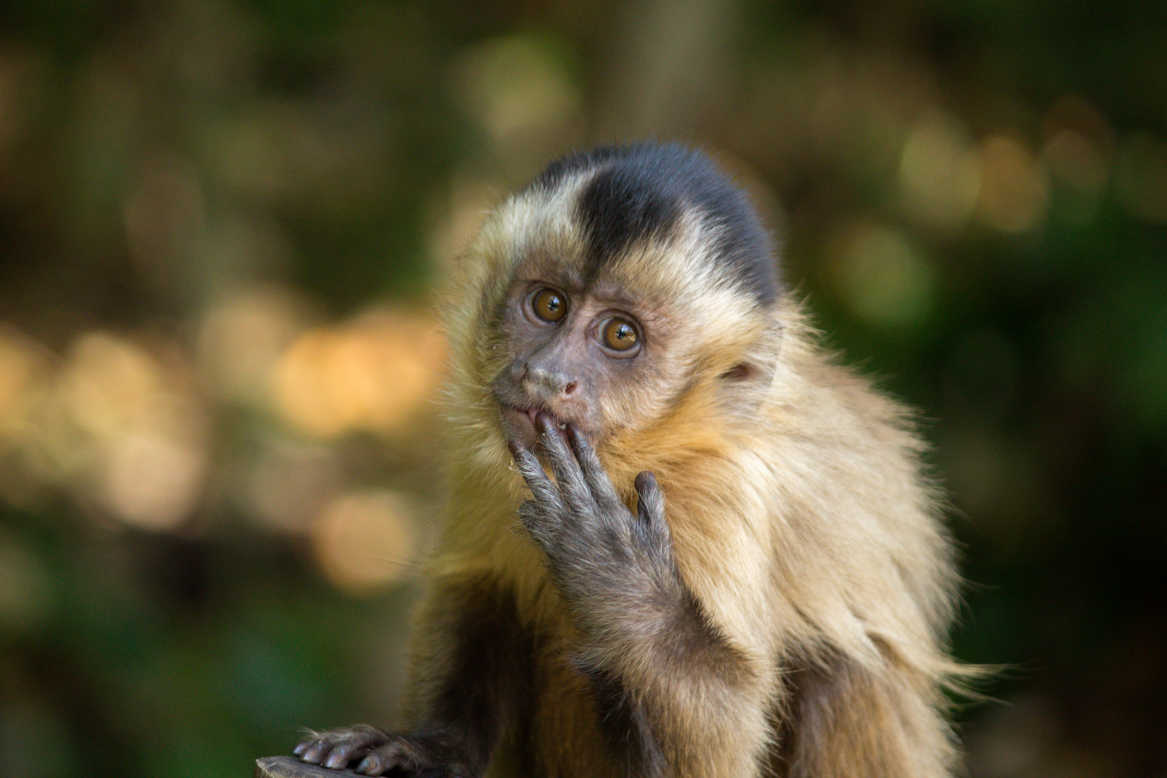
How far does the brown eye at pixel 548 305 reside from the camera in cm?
386

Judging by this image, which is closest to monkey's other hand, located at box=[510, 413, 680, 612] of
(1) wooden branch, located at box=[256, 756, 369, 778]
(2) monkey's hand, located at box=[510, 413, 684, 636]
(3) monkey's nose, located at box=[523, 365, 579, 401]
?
(2) monkey's hand, located at box=[510, 413, 684, 636]

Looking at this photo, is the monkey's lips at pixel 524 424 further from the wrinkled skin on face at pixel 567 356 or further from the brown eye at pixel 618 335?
the brown eye at pixel 618 335

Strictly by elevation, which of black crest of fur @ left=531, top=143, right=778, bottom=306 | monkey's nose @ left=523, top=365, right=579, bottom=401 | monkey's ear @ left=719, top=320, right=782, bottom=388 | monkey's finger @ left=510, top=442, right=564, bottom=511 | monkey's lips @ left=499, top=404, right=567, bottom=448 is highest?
black crest of fur @ left=531, top=143, right=778, bottom=306

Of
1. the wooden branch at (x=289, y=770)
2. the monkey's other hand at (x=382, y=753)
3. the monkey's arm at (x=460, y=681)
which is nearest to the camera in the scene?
the wooden branch at (x=289, y=770)

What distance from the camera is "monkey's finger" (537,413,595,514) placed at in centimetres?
344

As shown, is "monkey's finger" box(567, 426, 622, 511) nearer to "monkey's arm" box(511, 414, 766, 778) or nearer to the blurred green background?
"monkey's arm" box(511, 414, 766, 778)

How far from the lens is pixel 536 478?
3406 millimetres

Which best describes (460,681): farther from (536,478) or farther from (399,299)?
(399,299)

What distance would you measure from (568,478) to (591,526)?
0.44ft

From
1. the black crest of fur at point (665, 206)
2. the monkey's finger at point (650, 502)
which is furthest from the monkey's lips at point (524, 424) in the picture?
the black crest of fur at point (665, 206)

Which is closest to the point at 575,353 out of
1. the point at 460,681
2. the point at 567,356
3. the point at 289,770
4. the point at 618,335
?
the point at 567,356

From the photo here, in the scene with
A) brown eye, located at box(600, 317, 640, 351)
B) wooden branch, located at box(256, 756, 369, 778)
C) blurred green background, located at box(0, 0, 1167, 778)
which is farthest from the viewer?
blurred green background, located at box(0, 0, 1167, 778)

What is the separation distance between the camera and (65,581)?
7.12m

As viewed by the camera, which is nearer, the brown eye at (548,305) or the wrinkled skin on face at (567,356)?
the wrinkled skin on face at (567,356)
